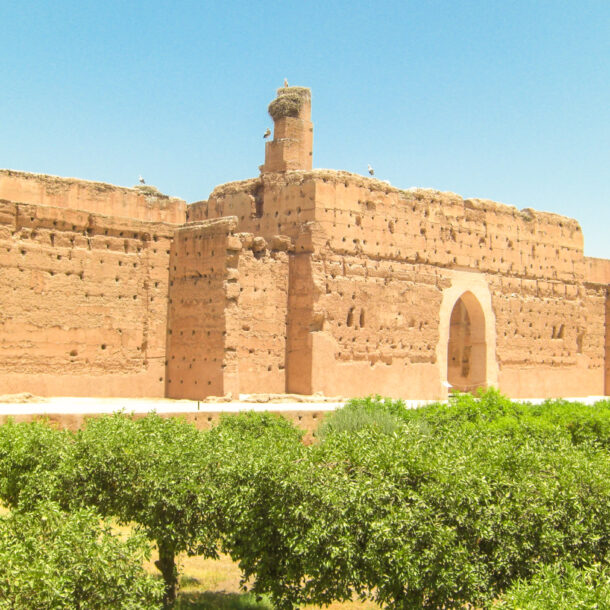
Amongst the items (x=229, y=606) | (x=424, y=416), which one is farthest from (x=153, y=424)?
(x=424, y=416)

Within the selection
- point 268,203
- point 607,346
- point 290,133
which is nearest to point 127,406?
point 268,203

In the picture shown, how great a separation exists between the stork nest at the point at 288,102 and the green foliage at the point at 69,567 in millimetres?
17194

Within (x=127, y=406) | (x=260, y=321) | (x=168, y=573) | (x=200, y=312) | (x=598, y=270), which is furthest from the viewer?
(x=598, y=270)

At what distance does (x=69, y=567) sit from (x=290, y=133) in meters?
17.7

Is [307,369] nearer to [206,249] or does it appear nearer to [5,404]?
[206,249]

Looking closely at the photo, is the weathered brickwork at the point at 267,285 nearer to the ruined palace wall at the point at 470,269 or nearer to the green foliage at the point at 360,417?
the ruined palace wall at the point at 470,269

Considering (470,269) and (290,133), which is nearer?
(290,133)

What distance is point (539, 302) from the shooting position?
29.1 meters

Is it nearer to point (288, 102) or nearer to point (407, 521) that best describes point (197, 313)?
point (288, 102)

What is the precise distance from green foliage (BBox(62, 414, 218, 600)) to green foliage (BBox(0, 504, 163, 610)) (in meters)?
A: 1.53

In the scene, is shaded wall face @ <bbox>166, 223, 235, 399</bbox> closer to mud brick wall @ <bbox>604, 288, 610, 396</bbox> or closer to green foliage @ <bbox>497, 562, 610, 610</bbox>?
green foliage @ <bbox>497, 562, 610, 610</bbox>

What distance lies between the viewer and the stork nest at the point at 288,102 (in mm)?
23844

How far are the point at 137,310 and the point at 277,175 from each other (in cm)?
589

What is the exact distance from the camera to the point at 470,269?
2677 cm
